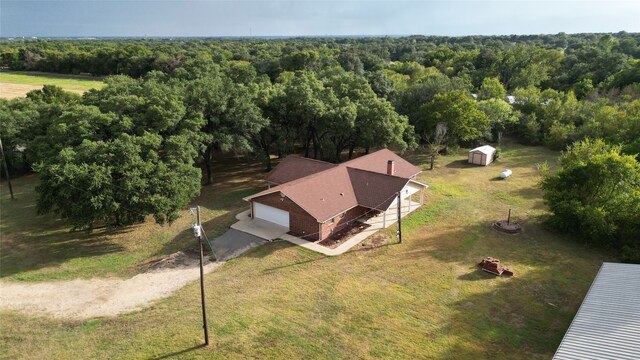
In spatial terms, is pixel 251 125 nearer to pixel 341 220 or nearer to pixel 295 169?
pixel 295 169

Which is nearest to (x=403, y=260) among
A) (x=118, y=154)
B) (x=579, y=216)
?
(x=579, y=216)

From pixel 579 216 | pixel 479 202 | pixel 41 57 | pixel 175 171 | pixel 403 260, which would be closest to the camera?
pixel 403 260

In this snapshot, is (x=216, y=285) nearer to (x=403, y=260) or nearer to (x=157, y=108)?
(x=403, y=260)

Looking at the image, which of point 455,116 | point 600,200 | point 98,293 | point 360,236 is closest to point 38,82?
point 455,116

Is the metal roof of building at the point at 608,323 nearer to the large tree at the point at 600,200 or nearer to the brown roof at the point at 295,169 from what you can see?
the large tree at the point at 600,200

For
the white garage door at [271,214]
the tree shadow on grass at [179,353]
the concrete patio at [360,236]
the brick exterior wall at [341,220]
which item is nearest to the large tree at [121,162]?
the white garage door at [271,214]

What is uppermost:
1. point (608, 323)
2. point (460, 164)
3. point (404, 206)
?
point (608, 323)

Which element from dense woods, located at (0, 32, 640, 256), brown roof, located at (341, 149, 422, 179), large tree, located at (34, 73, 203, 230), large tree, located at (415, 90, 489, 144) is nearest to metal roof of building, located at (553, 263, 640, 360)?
dense woods, located at (0, 32, 640, 256)
